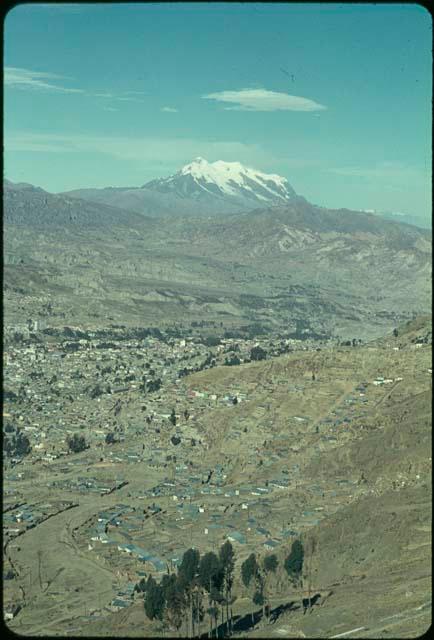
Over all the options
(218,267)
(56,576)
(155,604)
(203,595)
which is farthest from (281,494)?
(218,267)

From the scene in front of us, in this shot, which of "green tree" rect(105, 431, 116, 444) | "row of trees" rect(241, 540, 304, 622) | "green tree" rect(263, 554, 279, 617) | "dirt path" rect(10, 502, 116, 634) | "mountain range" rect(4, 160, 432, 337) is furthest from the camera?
"mountain range" rect(4, 160, 432, 337)

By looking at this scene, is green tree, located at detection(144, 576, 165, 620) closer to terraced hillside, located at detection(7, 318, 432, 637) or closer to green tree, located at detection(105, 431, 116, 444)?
terraced hillside, located at detection(7, 318, 432, 637)

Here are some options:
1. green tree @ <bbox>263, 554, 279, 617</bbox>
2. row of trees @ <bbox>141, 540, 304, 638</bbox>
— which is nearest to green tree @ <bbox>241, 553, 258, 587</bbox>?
row of trees @ <bbox>141, 540, 304, 638</bbox>

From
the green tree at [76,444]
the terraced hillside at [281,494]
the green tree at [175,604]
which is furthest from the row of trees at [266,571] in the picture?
the green tree at [76,444]

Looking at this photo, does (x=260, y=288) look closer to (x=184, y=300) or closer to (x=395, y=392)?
(x=184, y=300)

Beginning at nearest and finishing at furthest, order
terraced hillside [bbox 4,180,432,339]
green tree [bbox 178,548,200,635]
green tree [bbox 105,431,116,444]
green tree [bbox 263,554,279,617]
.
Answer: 1. green tree [bbox 178,548,200,635]
2. green tree [bbox 263,554,279,617]
3. green tree [bbox 105,431,116,444]
4. terraced hillside [bbox 4,180,432,339]

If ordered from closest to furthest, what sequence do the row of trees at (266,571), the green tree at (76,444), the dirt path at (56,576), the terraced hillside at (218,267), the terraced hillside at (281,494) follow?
the terraced hillside at (281,494), the row of trees at (266,571), the dirt path at (56,576), the green tree at (76,444), the terraced hillside at (218,267)

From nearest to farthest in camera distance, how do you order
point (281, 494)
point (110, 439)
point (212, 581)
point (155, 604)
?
point (155, 604) → point (212, 581) → point (281, 494) → point (110, 439)

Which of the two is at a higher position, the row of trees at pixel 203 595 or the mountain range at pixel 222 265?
the mountain range at pixel 222 265

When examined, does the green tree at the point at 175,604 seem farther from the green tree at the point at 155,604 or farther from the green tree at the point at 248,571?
the green tree at the point at 248,571

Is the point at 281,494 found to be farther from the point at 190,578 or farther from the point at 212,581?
the point at 190,578
